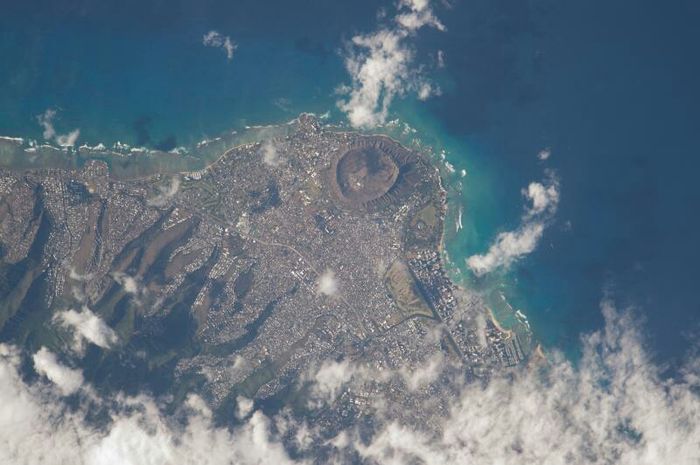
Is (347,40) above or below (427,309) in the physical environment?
above

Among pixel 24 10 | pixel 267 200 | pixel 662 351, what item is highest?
pixel 24 10

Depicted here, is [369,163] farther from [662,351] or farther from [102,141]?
[662,351]

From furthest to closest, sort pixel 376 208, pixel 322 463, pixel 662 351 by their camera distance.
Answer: pixel 322 463 < pixel 376 208 < pixel 662 351

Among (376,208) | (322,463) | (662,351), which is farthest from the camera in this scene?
(322,463)

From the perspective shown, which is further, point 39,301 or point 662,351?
point 39,301

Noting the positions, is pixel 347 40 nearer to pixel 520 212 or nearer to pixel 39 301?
pixel 520 212

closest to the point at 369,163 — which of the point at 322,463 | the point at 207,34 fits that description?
the point at 207,34

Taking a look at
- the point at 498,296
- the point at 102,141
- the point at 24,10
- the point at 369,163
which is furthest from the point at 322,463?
the point at 24,10
